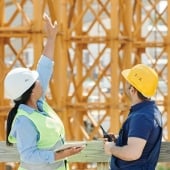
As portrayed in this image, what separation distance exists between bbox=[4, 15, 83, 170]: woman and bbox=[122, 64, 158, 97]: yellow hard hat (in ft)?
2.01

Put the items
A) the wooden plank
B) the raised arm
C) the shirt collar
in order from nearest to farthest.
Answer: the shirt collar, the raised arm, the wooden plank

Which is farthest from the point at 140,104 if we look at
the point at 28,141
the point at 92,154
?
the point at 92,154

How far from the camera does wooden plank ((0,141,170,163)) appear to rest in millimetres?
5977

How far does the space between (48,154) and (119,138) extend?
566mm

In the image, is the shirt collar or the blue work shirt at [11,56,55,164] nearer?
the blue work shirt at [11,56,55,164]

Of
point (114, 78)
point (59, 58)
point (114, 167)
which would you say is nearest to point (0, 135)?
point (59, 58)

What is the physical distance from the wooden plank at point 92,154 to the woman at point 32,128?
863 millimetres

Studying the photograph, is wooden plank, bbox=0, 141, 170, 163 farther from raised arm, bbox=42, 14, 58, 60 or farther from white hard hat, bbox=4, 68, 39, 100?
white hard hat, bbox=4, 68, 39, 100

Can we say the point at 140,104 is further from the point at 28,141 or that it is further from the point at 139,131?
the point at 28,141

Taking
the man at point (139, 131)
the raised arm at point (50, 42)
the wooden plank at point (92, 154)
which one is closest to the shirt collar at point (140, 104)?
the man at point (139, 131)

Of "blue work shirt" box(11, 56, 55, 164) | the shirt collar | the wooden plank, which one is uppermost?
the shirt collar

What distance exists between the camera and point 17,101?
5.14 metres

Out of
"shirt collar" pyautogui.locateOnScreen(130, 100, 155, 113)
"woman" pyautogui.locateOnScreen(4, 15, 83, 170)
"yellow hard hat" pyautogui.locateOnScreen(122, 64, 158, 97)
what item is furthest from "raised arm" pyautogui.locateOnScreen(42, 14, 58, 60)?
"shirt collar" pyautogui.locateOnScreen(130, 100, 155, 113)

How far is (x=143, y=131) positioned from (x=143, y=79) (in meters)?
0.42
